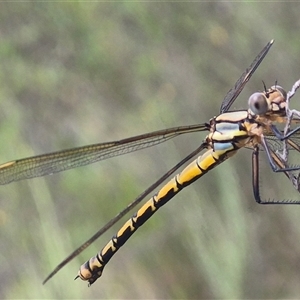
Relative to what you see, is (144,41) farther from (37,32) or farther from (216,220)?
(216,220)

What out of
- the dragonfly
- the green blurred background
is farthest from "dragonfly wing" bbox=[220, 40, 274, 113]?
the green blurred background

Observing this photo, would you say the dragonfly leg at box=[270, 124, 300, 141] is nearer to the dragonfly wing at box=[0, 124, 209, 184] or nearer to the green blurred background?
the dragonfly wing at box=[0, 124, 209, 184]

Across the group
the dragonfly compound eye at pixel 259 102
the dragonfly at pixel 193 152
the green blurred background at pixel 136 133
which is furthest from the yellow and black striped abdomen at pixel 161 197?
the green blurred background at pixel 136 133

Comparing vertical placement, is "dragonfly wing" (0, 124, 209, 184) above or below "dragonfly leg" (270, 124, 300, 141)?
above

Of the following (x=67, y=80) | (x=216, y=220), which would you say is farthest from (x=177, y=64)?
(x=216, y=220)

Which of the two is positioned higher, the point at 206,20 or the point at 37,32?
the point at 37,32

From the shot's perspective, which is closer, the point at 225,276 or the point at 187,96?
the point at 225,276
